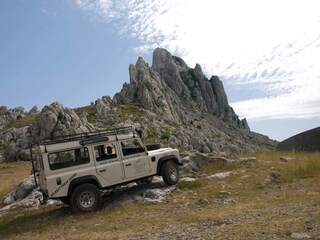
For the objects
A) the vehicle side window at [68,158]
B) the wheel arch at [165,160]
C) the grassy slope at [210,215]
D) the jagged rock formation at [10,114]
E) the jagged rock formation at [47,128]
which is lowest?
the grassy slope at [210,215]

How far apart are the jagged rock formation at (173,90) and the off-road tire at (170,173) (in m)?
86.1

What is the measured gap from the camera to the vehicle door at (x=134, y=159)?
15578mm

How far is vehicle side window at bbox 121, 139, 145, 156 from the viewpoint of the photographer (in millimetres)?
15804

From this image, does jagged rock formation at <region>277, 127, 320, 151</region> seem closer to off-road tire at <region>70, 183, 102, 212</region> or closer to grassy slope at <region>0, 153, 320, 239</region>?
grassy slope at <region>0, 153, 320, 239</region>

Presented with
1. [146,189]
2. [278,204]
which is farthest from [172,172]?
[278,204]

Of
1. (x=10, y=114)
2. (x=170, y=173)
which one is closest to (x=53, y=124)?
(x=170, y=173)

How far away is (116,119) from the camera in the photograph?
8462 centimetres

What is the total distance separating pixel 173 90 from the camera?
144250 mm

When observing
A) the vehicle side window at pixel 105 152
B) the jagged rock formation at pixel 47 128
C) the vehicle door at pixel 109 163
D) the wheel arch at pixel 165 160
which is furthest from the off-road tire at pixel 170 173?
the jagged rock formation at pixel 47 128

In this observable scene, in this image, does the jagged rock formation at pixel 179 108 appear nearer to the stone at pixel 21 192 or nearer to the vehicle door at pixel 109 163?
the stone at pixel 21 192

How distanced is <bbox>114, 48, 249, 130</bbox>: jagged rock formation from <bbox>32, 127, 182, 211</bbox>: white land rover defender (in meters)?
87.2

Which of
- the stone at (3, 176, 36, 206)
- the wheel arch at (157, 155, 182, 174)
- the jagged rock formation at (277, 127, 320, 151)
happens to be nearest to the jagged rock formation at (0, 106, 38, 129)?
the stone at (3, 176, 36, 206)

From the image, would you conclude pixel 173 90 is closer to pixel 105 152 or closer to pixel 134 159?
pixel 134 159

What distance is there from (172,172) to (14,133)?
6867 centimetres
